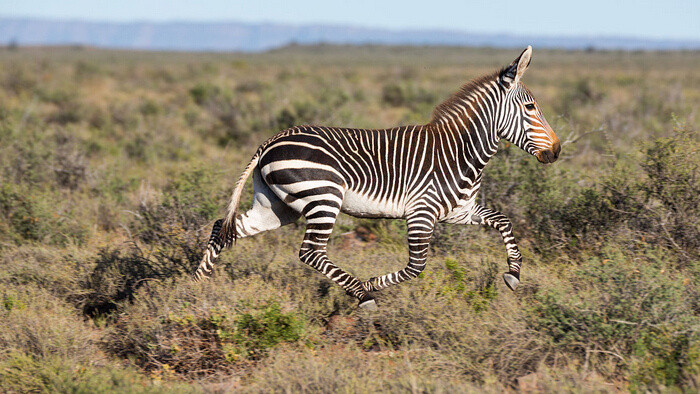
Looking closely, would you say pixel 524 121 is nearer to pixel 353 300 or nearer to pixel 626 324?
pixel 626 324

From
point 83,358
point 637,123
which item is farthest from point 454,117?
point 637,123

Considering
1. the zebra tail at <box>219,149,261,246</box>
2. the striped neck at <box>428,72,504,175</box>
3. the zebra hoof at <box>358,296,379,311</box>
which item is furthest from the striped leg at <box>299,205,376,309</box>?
the striped neck at <box>428,72,504,175</box>

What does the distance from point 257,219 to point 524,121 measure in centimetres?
263

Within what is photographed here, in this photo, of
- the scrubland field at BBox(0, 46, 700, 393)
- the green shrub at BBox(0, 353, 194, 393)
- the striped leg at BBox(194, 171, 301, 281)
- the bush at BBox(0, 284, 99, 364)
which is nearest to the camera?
the green shrub at BBox(0, 353, 194, 393)

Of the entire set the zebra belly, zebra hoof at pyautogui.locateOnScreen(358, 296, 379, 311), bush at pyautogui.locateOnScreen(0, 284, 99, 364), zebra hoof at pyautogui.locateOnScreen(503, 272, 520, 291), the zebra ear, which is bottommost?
bush at pyautogui.locateOnScreen(0, 284, 99, 364)

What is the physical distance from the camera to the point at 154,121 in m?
16.9

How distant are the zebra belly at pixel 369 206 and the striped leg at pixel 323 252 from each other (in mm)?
204

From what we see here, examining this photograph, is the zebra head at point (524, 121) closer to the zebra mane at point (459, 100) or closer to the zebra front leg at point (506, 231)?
the zebra mane at point (459, 100)

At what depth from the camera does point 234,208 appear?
5.88 metres

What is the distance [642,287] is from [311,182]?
2.77 meters

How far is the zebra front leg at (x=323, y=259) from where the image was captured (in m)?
5.62

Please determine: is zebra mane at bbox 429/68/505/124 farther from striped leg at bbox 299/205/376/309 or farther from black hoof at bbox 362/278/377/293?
black hoof at bbox 362/278/377/293

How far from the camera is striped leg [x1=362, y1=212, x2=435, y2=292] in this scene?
5684 mm

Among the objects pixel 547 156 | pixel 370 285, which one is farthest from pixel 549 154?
pixel 370 285
